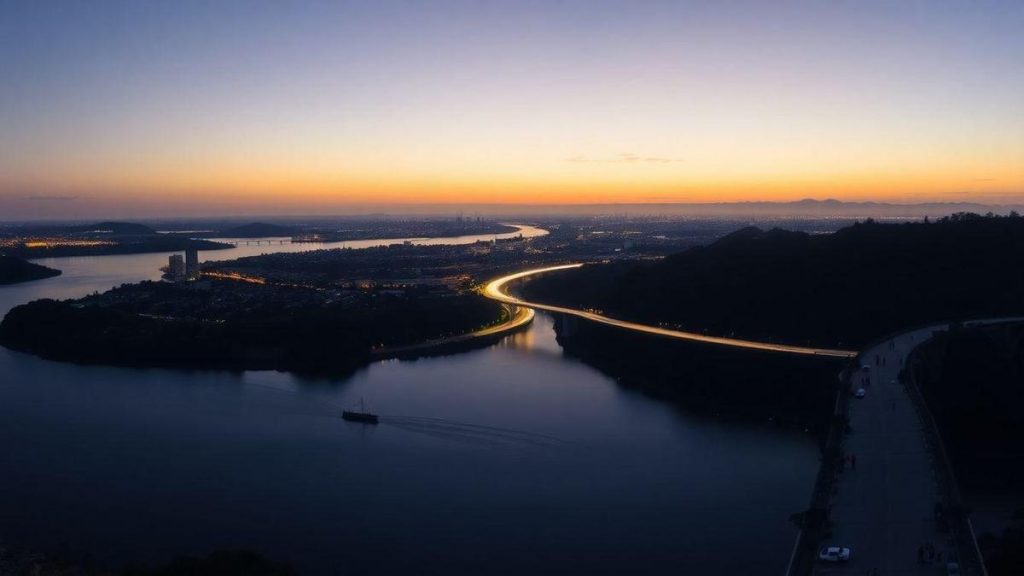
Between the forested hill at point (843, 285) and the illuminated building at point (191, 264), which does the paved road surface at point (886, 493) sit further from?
the illuminated building at point (191, 264)

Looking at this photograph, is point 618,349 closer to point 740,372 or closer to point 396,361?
point 740,372

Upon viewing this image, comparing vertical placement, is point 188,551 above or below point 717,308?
below

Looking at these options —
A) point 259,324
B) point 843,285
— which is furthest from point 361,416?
point 843,285

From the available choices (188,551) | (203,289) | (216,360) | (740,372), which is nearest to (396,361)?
(216,360)

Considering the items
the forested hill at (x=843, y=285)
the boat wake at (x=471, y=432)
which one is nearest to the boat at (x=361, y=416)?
the boat wake at (x=471, y=432)

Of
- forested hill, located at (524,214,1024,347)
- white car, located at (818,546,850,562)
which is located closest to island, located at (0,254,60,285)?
forested hill, located at (524,214,1024,347)

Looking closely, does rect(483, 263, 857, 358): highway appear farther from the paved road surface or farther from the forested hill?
the paved road surface
